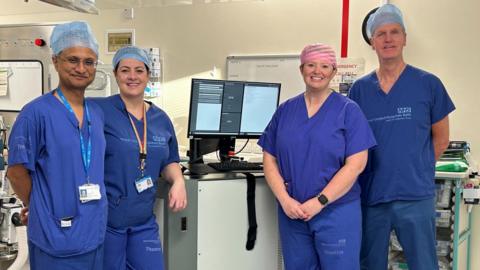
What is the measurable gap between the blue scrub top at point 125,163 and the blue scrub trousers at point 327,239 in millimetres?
584

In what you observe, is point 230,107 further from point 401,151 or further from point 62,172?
point 62,172

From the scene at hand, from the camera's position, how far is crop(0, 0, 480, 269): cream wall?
3.27 m

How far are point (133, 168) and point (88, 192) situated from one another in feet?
0.92

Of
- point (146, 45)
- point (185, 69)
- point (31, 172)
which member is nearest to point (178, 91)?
point (185, 69)

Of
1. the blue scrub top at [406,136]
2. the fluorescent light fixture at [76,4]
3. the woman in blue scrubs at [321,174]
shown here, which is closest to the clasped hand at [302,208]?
the woman in blue scrubs at [321,174]

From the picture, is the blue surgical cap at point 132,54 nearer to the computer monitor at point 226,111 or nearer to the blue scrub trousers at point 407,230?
the computer monitor at point 226,111

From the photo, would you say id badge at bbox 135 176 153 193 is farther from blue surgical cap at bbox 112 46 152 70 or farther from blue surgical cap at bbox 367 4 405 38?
blue surgical cap at bbox 367 4 405 38

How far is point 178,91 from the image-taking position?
409cm

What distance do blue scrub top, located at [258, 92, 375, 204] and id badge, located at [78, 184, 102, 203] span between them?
79 centimetres

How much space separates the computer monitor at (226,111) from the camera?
2586 mm

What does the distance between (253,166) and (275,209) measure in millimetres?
248

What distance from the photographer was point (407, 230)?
6.70 feet

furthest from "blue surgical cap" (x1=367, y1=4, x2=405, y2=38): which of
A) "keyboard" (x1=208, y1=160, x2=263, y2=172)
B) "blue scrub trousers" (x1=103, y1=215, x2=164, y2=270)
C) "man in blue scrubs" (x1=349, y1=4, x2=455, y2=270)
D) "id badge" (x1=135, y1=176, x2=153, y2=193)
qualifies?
"blue scrub trousers" (x1=103, y1=215, x2=164, y2=270)

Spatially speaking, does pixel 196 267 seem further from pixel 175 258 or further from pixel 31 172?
pixel 31 172
